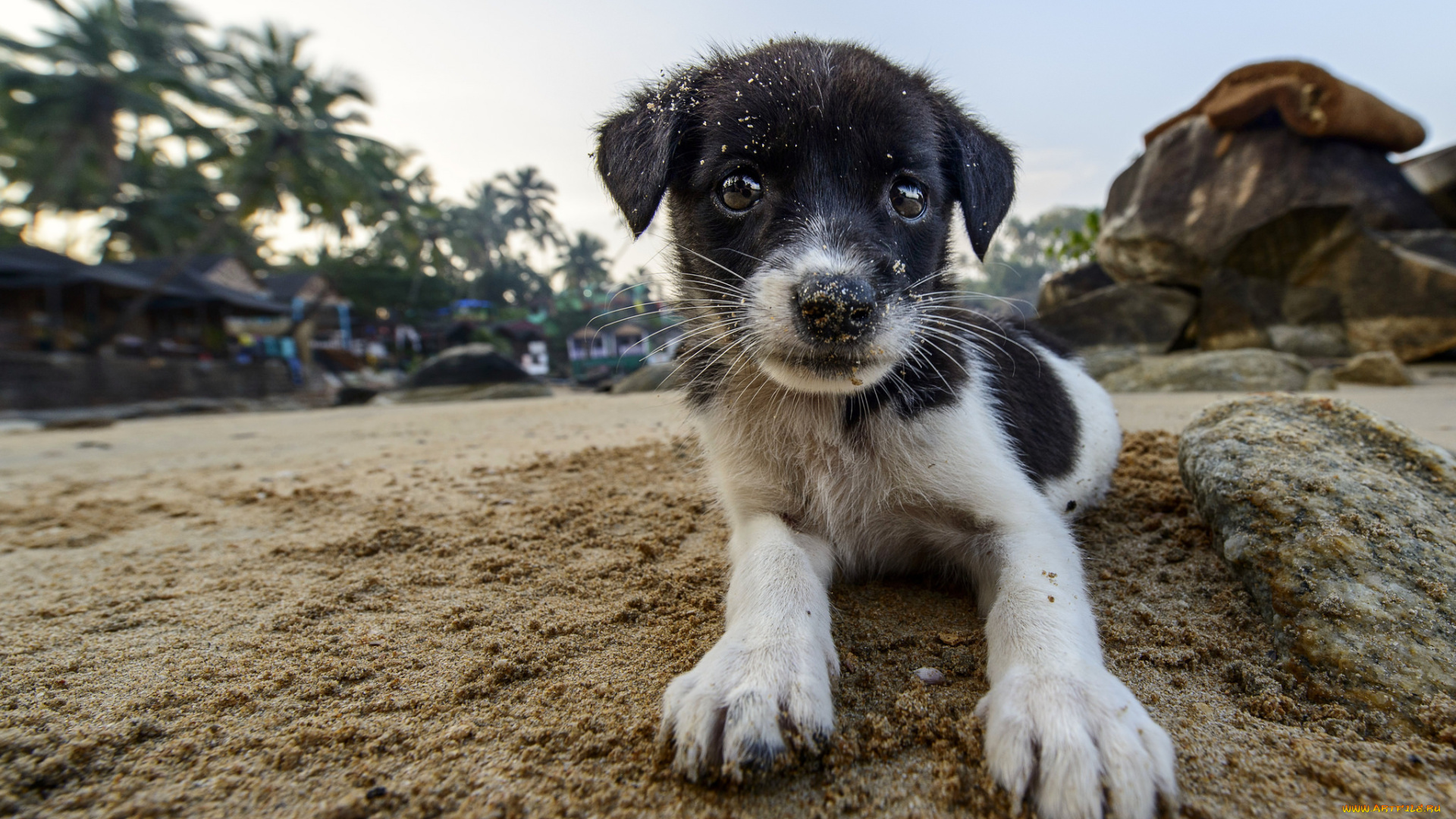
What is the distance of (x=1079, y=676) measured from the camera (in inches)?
55.2

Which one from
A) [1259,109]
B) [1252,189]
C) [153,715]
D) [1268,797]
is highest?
[1259,109]

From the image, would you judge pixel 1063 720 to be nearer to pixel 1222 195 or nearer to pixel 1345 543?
pixel 1345 543

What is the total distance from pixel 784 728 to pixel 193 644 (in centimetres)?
180

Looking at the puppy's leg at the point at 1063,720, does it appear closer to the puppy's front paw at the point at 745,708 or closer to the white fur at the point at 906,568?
the white fur at the point at 906,568

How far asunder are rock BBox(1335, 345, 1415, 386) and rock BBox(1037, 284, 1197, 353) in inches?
115

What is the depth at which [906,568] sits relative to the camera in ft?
7.70

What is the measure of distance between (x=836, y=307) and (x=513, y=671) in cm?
125

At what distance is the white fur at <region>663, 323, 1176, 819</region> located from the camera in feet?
4.09

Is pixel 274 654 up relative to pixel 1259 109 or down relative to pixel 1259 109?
down

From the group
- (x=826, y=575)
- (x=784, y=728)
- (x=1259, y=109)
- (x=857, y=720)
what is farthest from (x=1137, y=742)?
(x=1259, y=109)

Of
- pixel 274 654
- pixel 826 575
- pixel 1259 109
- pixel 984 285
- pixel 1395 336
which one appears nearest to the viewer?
pixel 274 654

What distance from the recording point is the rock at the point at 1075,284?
12.9 metres

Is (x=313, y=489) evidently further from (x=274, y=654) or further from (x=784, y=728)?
(x=784, y=728)

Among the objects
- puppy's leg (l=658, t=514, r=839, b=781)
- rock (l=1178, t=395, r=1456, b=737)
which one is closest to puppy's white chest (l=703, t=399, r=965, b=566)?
puppy's leg (l=658, t=514, r=839, b=781)
